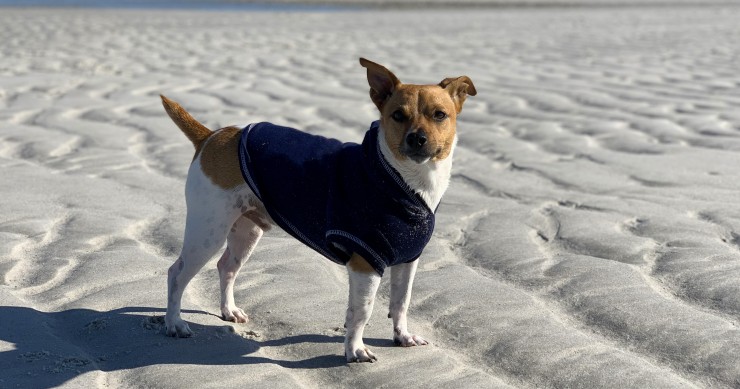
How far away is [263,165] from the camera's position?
3877 mm

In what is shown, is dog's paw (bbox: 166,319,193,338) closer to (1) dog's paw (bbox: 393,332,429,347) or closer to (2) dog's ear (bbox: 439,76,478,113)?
(1) dog's paw (bbox: 393,332,429,347)

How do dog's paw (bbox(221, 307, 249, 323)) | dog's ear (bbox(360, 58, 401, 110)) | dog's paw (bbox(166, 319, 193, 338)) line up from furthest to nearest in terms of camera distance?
dog's paw (bbox(221, 307, 249, 323)) → dog's paw (bbox(166, 319, 193, 338)) → dog's ear (bbox(360, 58, 401, 110))

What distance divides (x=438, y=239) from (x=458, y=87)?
134 cm

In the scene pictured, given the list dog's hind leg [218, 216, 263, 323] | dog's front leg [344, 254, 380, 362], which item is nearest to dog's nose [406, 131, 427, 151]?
dog's front leg [344, 254, 380, 362]

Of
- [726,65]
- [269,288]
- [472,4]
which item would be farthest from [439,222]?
[472,4]

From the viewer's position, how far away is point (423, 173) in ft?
12.2

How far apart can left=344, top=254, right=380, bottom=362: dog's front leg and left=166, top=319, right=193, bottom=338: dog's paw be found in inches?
25.9

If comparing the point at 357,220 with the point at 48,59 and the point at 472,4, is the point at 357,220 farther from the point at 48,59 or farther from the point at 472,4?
the point at 472,4

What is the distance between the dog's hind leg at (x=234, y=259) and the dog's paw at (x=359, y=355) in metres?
0.58

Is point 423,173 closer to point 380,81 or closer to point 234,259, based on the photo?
point 380,81

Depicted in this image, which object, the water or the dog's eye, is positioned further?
the water

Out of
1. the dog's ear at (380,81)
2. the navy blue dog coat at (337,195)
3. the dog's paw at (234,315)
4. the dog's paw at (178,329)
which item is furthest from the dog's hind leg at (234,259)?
the dog's ear at (380,81)

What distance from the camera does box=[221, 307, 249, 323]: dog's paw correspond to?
4.07m

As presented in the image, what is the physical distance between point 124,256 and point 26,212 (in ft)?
3.19
